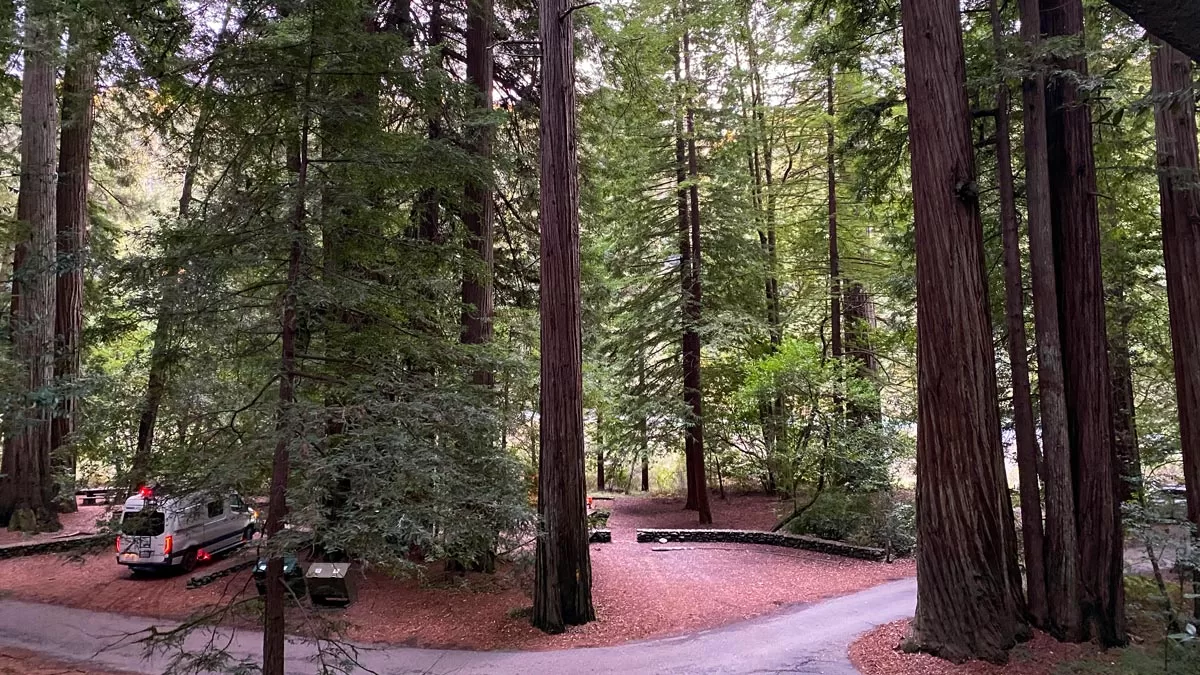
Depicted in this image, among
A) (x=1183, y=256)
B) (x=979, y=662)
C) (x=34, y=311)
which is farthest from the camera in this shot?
(x=34, y=311)

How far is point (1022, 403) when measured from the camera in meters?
7.13

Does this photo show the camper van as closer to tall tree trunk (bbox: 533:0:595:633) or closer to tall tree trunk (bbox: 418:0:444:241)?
tall tree trunk (bbox: 533:0:595:633)

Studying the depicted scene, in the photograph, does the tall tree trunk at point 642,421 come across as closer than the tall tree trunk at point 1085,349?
No

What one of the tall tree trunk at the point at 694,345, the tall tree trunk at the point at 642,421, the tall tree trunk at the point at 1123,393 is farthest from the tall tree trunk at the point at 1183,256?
the tall tree trunk at the point at 642,421

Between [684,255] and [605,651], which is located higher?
[684,255]

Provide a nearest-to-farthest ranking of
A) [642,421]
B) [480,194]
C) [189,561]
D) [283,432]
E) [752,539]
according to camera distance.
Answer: [283,432], [480,194], [189,561], [752,539], [642,421]

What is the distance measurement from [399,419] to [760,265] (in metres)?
14.2

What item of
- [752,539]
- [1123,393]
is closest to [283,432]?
[752,539]

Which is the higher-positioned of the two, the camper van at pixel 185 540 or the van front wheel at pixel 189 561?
the camper van at pixel 185 540

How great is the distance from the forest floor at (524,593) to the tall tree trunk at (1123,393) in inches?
157

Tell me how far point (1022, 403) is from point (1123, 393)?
6.67m

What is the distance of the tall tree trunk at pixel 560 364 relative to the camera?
27.5 feet

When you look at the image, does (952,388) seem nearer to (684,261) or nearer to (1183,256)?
(1183,256)

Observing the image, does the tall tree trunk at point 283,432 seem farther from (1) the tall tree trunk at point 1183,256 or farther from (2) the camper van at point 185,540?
(1) the tall tree trunk at point 1183,256
